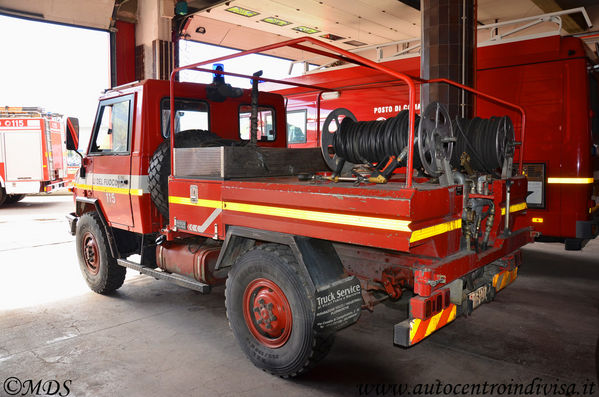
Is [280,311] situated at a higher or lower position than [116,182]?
lower

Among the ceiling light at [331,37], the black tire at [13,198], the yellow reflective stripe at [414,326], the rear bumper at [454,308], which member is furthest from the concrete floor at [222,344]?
the black tire at [13,198]

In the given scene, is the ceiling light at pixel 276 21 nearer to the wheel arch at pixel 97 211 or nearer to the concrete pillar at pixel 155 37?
the concrete pillar at pixel 155 37

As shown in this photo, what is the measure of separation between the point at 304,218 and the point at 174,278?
180 cm

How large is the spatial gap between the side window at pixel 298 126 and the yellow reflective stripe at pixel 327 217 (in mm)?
6277

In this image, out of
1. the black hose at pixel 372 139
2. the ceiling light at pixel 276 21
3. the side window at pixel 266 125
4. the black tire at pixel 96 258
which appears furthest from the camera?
the ceiling light at pixel 276 21

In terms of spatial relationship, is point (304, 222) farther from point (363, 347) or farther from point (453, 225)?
point (363, 347)

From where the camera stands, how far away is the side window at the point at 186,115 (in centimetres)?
485

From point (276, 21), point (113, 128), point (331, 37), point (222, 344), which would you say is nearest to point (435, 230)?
point (222, 344)

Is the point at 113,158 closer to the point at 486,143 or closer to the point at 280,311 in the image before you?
the point at 280,311

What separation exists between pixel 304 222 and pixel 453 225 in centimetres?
98

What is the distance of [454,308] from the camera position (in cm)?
318

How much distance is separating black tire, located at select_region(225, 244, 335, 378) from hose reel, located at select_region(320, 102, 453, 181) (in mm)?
999

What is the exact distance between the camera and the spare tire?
4496mm

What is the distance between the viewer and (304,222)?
316 cm
